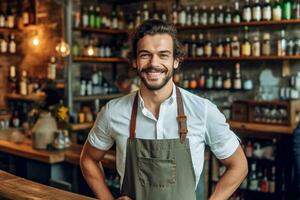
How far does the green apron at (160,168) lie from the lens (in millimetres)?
1667

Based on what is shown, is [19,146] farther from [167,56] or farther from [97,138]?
[167,56]

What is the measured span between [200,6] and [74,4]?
1.62 meters

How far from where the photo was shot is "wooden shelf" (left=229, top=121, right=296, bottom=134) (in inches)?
160

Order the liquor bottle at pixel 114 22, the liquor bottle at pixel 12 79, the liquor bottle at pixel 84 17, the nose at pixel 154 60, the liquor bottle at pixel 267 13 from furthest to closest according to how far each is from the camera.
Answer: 1. the liquor bottle at pixel 114 22
2. the liquor bottle at pixel 12 79
3. the liquor bottle at pixel 84 17
4. the liquor bottle at pixel 267 13
5. the nose at pixel 154 60

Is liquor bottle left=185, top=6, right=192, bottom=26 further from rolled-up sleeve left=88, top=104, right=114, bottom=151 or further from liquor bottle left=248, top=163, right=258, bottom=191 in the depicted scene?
rolled-up sleeve left=88, top=104, right=114, bottom=151

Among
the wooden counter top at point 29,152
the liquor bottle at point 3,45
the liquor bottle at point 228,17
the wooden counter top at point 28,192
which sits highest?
the liquor bottle at point 228,17

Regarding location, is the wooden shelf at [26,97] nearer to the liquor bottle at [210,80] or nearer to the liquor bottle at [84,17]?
the liquor bottle at [84,17]

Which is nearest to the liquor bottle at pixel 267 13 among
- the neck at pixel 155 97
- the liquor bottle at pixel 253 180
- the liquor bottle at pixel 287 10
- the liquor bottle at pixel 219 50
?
the liquor bottle at pixel 287 10

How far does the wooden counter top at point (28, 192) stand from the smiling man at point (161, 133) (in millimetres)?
310

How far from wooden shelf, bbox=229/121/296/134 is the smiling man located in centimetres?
247

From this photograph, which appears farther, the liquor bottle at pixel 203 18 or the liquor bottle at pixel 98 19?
the liquor bottle at pixel 98 19

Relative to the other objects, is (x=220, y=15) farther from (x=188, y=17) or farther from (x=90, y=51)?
(x=90, y=51)

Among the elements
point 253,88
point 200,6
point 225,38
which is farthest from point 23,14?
point 253,88

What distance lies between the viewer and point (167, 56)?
66.3 inches
